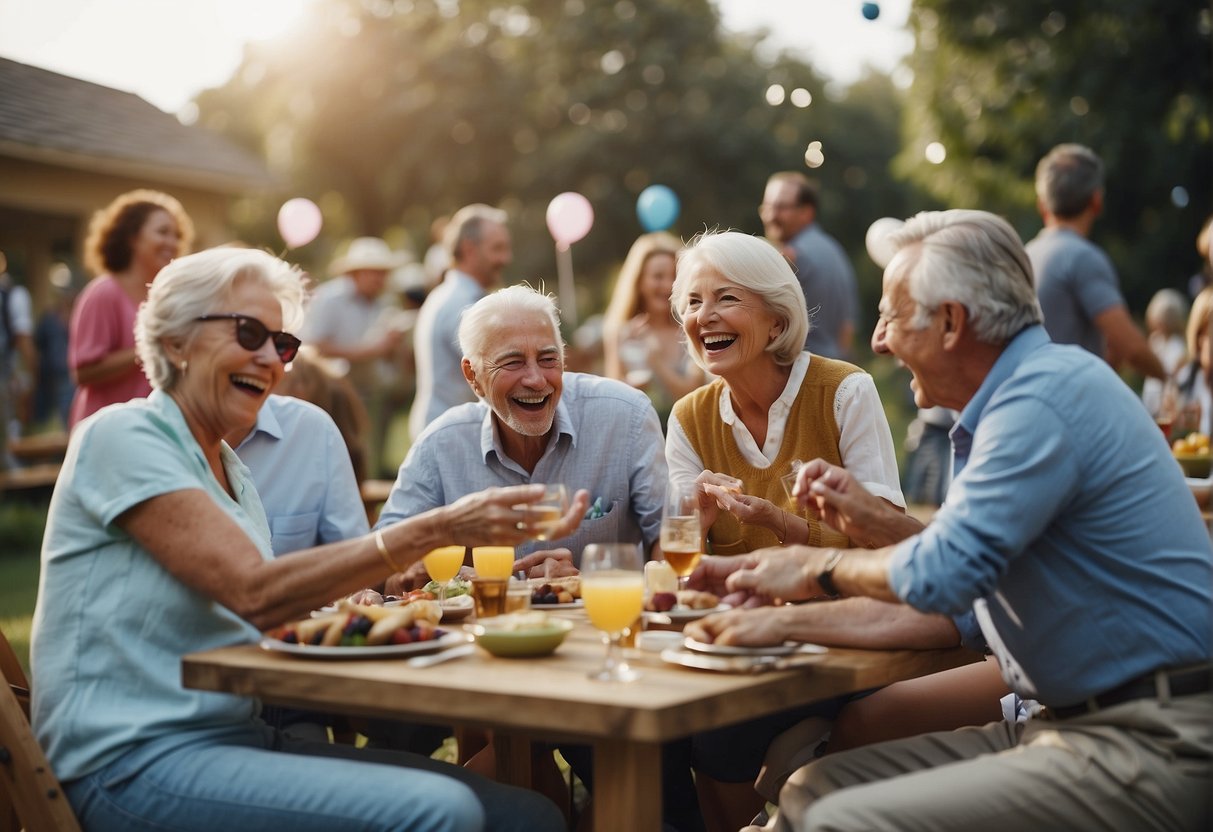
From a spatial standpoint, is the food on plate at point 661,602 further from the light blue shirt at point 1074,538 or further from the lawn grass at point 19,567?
the lawn grass at point 19,567

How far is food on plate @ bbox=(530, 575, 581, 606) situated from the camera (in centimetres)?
342

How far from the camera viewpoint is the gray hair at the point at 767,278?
4.16 metres

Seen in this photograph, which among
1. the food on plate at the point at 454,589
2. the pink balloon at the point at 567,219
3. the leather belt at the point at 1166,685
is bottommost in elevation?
the leather belt at the point at 1166,685

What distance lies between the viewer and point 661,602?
316cm

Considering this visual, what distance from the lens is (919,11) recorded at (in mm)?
20016

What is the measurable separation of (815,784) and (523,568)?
123 centimetres

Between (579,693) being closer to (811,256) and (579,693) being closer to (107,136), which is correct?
(811,256)

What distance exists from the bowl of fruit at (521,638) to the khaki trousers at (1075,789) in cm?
59

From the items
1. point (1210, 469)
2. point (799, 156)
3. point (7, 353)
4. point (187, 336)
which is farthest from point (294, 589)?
point (799, 156)

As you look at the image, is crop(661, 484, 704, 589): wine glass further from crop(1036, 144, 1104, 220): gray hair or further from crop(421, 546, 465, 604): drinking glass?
crop(1036, 144, 1104, 220): gray hair

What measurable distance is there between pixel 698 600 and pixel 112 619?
4.15ft

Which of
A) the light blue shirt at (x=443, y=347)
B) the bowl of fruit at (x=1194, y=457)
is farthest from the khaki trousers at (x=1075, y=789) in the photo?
the light blue shirt at (x=443, y=347)

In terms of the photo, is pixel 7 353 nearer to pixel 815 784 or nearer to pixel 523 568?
pixel 523 568

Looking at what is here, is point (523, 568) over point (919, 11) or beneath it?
beneath
